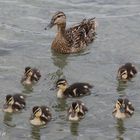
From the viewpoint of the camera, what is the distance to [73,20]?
1317 cm

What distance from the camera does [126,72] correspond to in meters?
10.5

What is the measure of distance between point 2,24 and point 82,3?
6.09 feet

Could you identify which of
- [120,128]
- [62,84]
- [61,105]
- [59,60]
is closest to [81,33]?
[59,60]

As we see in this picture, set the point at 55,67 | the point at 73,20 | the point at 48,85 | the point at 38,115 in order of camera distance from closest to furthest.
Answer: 1. the point at 38,115
2. the point at 48,85
3. the point at 55,67
4. the point at 73,20

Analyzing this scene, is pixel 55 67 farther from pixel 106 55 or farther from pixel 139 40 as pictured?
pixel 139 40

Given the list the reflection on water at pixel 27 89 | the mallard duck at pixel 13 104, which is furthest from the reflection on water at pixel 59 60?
the mallard duck at pixel 13 104

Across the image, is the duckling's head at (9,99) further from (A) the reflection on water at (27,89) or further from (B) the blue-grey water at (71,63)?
(A) the reflection on water at (27,89)

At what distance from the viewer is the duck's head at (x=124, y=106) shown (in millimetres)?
9258

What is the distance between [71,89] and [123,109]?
1032 mm

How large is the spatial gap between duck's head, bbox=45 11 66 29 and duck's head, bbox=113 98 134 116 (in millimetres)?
3049

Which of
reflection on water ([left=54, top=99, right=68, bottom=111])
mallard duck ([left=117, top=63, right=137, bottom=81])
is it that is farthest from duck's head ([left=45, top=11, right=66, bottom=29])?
reflection on water ([left=54, top=99, right=68, bottom=111])

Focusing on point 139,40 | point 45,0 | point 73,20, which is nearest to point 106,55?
point 139,40

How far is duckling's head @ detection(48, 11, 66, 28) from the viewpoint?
39.5 ft

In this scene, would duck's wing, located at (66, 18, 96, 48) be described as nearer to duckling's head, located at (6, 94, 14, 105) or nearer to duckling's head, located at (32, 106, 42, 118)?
duckling's head, located at (6, 94, 14, 105)
